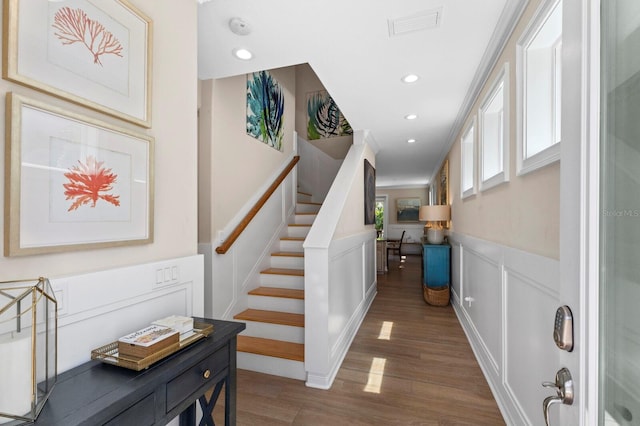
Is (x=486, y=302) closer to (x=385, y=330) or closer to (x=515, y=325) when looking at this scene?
(x=515, y=325)

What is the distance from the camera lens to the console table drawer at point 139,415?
738 mm

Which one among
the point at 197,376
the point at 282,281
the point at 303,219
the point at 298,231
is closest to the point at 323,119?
the point at 303,219

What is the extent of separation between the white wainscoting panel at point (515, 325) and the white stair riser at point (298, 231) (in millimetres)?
1928

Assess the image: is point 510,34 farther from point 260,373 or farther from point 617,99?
point 260,373

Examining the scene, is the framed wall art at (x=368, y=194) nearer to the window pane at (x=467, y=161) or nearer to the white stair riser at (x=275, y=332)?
the window pane at (x=467, y=161)

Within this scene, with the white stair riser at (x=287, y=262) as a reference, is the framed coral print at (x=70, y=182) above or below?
above

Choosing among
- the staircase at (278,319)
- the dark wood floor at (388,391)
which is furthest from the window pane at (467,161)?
the staircase at (278,319)

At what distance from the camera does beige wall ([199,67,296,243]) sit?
249 cm

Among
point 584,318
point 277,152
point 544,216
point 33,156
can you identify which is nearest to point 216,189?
point 277,152

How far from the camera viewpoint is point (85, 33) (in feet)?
3.09

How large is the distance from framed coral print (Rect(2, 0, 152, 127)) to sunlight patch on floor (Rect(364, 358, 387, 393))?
212 cm

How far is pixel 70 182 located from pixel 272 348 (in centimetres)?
187

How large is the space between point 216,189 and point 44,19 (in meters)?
1.75

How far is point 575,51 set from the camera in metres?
0.62
